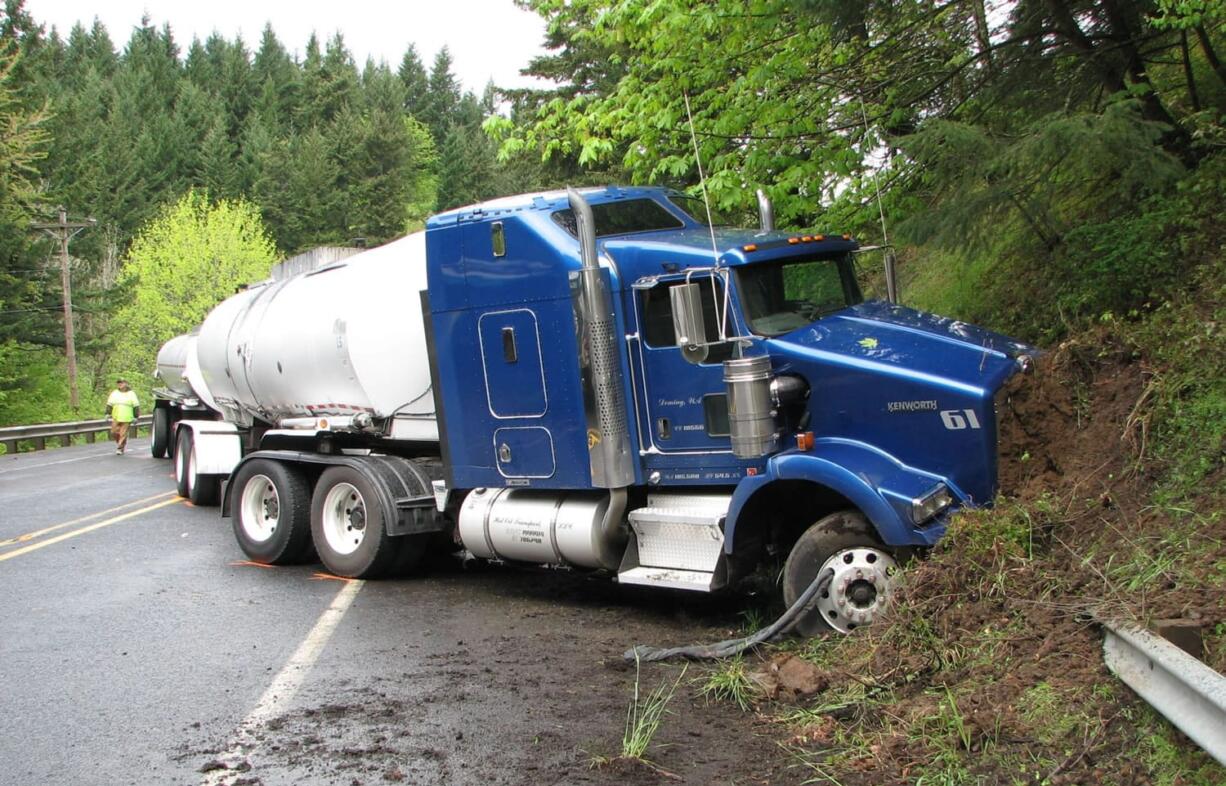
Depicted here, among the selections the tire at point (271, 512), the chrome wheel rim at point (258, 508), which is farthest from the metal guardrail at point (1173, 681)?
the chrome wheel rim at point (258, 508)

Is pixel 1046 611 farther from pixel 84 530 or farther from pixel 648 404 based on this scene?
pixel 84 530

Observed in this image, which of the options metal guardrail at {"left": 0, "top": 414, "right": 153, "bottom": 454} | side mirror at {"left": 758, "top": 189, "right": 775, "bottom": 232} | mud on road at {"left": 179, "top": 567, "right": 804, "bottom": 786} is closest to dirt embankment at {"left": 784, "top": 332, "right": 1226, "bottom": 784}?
mud on road at {"left": 179, "top": 567, "right": 804, "bottom": 786}

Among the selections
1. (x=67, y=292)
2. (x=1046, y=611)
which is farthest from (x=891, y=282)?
(x=67, y=292)

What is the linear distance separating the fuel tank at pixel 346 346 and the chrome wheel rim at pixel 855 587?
4478mm

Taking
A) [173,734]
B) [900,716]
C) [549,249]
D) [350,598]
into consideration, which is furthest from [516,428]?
[900,716]

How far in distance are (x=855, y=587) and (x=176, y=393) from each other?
1771 centimetres

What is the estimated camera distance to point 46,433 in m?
33.9

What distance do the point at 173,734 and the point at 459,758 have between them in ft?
5.23

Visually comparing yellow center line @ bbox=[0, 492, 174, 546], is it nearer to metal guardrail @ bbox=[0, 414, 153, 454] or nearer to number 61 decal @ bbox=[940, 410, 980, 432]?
number 61 decal @ bbox=[940, 410, 980, 432]

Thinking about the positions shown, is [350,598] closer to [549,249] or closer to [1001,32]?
[549,249]

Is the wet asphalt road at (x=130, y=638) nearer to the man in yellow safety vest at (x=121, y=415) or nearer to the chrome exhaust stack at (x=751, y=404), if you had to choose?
the chrome exhaust stack at (x=751, y=404)

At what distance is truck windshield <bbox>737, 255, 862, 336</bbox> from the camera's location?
764 cm

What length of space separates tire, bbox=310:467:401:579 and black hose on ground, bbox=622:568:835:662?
3580mm

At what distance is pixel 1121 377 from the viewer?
21.3ft
